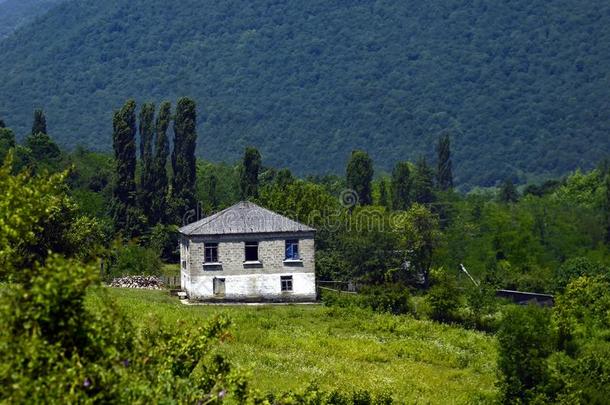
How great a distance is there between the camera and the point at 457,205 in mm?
121500

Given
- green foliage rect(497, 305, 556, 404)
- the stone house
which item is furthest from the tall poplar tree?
green foliage rect(497, 305, 556, 404)

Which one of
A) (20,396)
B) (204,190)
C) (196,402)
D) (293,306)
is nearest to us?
(20,396)

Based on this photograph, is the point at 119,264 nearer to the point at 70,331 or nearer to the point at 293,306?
the point at 293,306

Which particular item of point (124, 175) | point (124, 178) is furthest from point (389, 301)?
point (124, 178)

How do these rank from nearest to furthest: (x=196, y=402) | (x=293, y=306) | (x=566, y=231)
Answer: (x=196, y=402) < (x=293, y=306) < (x=566, y=231)

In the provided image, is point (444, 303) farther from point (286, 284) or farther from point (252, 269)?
point (252, 269)

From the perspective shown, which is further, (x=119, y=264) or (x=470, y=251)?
(x=470, y=251)

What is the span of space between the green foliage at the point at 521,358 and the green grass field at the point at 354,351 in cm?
134

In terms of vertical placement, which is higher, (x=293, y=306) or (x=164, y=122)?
(x=164, y=122)

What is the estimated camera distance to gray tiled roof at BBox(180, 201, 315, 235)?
60625 mm

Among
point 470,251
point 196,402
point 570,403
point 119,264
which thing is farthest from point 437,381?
point 470,251

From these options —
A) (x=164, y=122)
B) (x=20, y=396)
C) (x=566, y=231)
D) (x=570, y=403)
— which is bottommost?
(x=570, y=403)

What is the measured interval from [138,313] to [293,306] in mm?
16371

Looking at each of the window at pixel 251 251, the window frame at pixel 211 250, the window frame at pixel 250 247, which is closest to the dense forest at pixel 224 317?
the window frame at pixel 211 250
